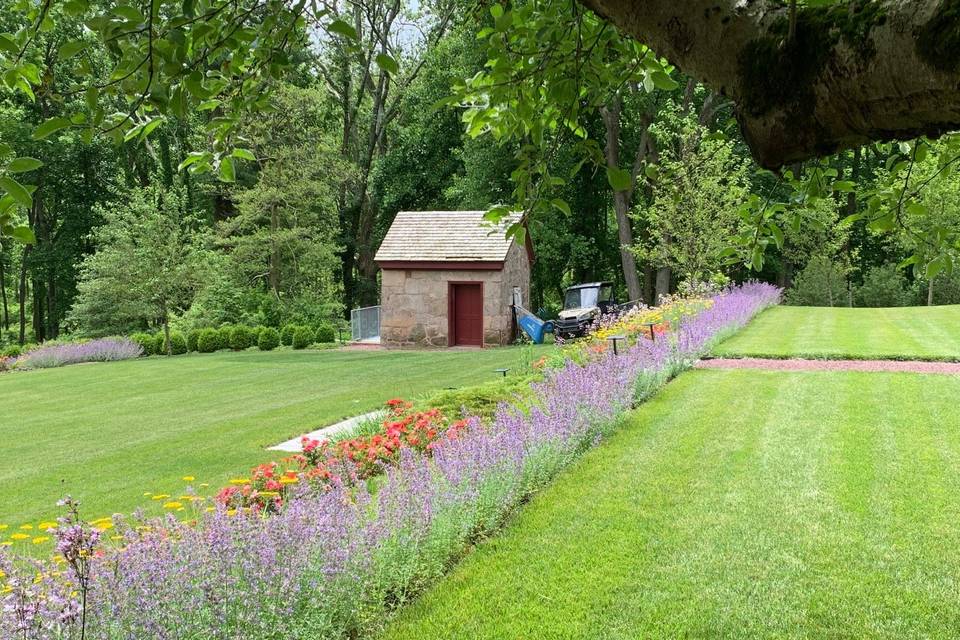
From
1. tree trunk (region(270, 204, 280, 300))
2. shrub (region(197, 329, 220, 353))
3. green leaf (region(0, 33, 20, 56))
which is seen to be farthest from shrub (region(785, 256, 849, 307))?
green leaf (region(0, 33, 20, 56))

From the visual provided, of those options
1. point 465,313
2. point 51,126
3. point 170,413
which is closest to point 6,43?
point 51,126

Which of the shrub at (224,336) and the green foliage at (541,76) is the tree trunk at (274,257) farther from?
the green foliage at (541,76)

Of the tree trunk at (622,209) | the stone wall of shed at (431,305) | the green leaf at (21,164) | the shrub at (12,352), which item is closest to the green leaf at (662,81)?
the green leaf at (21,164)

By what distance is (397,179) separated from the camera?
106ft

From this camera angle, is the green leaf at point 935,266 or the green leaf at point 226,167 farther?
the green leaf at point 935,266

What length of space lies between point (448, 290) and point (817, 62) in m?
21.1

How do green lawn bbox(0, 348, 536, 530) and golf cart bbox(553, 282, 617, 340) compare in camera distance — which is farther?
golf cart bbox(553, 282, 617, 340)

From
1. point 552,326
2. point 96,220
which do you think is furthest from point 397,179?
point 96,220

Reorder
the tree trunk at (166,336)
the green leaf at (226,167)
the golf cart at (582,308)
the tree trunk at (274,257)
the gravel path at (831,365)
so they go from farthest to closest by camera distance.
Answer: the tree trunk at (274,257) < the tree trunk at (166,336) < the golf cart at (582,308) < the gravel path at (831,365) < the green leaf at (226,167)

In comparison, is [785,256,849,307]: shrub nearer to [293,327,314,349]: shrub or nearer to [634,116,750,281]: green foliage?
[634,116,750,281]: green foliage

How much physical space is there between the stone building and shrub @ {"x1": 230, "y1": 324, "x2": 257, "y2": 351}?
191 inches

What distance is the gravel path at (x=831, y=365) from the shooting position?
11.4 metres

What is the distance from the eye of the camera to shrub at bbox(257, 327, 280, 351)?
75.2 feet

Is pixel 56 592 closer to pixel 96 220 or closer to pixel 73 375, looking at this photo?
pixel 73 375
